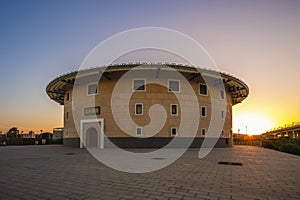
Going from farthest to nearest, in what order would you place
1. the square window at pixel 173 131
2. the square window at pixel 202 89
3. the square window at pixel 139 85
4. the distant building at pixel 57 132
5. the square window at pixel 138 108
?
the distant building at pixel 57 132 → the square window at pixel 202 89 → the square window at pixel 139 85 → the square window at pixel 173 131 → the square window at pixel 138 108

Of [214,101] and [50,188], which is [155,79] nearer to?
[214,101]

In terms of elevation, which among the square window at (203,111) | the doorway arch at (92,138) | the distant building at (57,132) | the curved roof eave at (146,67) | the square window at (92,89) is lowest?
the distant building at (57,132)

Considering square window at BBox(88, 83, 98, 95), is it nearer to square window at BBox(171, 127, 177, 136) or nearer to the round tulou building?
the round tulou building

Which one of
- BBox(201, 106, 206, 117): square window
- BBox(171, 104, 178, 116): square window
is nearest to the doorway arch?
BBox(171, 104, 178, 116): square window

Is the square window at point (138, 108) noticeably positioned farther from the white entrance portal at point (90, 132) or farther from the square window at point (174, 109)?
the white entrance portal at point (90, 132)

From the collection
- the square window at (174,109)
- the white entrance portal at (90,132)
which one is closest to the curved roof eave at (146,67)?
the square window at (174,109)

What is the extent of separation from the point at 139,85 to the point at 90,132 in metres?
7.47

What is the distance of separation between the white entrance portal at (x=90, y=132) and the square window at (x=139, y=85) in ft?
15.5

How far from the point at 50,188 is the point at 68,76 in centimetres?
2050

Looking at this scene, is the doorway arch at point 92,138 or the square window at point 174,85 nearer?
the square window at point 174,85

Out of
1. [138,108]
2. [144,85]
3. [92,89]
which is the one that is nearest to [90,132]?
[92,89]

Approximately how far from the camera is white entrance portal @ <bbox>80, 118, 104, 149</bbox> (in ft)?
74.9

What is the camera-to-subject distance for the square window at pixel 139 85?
22.6 m

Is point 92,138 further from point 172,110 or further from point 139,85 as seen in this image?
point 172,110
